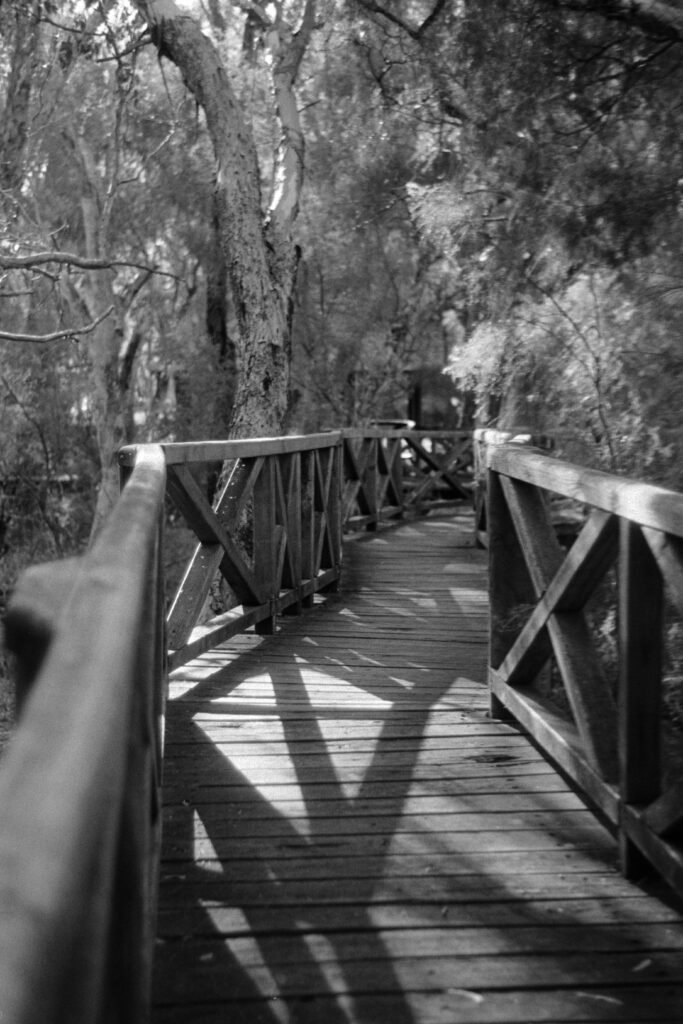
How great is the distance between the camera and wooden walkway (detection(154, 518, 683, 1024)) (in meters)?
2.37

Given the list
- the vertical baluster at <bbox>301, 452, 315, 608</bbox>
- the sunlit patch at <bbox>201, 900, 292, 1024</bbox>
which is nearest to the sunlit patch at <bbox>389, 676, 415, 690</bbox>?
the vertical baluster at <bbox>301, 452, 315, 608</bbox>

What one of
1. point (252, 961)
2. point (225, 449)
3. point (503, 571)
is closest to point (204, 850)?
point (252, 961)

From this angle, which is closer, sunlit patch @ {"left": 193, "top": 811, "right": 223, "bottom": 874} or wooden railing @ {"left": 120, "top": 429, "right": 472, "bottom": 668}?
sunlit patch @ {"left": 193, "top": 811, "right": 223, "bottom": 874}

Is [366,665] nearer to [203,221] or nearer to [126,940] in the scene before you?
[126,940]

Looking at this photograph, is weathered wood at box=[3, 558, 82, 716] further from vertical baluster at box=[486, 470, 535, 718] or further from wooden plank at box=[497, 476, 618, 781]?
vertical baluster at box=[486, 470, 535, 718]

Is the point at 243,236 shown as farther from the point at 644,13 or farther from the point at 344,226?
the point at 344,226

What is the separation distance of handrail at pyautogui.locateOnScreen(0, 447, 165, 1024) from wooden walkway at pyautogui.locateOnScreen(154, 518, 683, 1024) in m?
1.23

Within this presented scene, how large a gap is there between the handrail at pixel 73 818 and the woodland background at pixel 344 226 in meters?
4.67

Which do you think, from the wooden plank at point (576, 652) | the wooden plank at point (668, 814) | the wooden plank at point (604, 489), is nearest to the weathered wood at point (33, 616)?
the wooden plank at point (604, 489)

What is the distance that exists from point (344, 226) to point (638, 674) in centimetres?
1722

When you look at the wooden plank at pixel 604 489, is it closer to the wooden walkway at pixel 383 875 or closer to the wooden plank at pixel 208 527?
the wooden walkway at pixel 383 875

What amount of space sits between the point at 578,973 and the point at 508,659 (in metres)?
1.87

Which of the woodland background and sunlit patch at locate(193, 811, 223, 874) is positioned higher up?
the woodland background

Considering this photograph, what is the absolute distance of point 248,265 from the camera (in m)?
11.0
